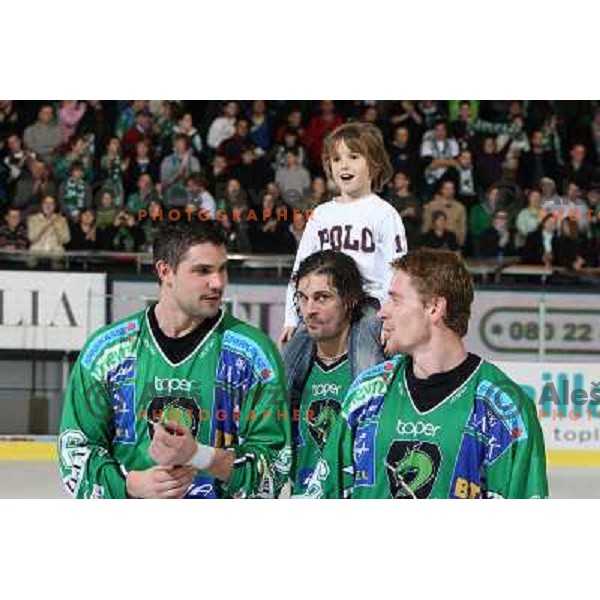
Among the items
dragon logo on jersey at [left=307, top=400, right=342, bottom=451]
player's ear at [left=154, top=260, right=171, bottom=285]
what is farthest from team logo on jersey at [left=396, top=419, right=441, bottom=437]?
player's ear at [left=154, top=260, right=171, bottom=285]

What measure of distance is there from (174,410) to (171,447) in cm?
17

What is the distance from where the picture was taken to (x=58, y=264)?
7785 mm

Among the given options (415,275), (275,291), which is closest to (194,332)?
(275,291)

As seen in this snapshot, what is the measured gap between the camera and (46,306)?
7.74 m

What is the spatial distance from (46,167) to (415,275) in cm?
166

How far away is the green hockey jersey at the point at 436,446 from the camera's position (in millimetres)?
6941

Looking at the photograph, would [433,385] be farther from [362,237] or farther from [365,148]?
[365,148]

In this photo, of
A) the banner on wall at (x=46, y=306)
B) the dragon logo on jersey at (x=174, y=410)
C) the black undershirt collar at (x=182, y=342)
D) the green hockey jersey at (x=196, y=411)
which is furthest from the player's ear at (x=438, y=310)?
the banner on wall at (x=46, y=306)

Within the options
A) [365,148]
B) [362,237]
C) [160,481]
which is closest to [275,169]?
[365,148]

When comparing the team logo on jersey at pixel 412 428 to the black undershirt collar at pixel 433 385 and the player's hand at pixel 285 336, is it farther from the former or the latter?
the player's hand at pixel 285 336

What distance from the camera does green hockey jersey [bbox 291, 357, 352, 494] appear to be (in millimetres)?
7188

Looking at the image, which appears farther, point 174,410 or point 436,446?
point 174,410

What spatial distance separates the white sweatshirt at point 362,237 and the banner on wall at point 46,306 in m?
0.84

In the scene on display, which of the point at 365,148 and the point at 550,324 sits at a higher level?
the point at 365,148
